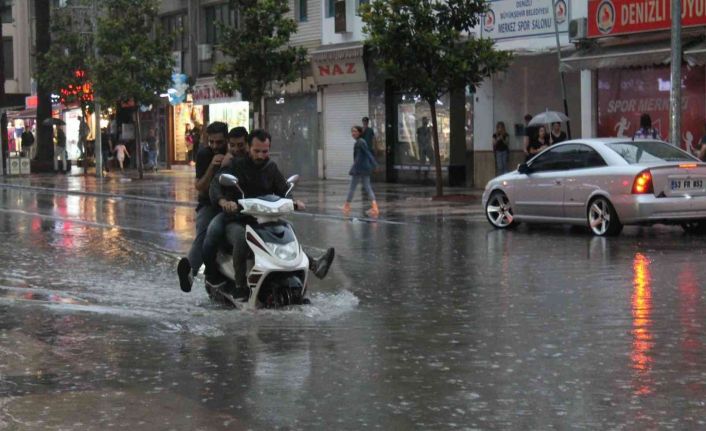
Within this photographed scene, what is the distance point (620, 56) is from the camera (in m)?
26.3

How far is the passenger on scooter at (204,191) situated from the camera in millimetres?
11023

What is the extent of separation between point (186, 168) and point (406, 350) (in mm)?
43033

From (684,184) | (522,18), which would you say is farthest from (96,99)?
(684,184)

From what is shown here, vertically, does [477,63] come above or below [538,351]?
above

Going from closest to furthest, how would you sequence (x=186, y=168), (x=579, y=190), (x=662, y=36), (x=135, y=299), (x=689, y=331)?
(x=689, y=331), (x=135, y=299), (x=579, y=190), (x=662, y=36), (x=186, y=168)

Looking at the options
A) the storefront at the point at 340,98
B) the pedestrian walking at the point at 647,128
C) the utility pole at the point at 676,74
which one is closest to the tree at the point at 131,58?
the storefront at the point at 340,98

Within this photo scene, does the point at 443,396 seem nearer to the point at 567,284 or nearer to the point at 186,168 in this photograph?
the point at 567,284

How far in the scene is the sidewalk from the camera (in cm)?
2486

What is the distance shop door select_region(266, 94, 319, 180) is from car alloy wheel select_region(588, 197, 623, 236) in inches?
912

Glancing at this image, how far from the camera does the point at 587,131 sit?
28688mm

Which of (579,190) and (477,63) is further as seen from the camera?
(477,63)

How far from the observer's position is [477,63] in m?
27.5

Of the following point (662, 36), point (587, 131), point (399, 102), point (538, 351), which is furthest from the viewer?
point (399, 102)

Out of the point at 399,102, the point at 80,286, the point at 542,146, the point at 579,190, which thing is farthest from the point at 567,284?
the point at 399,102
